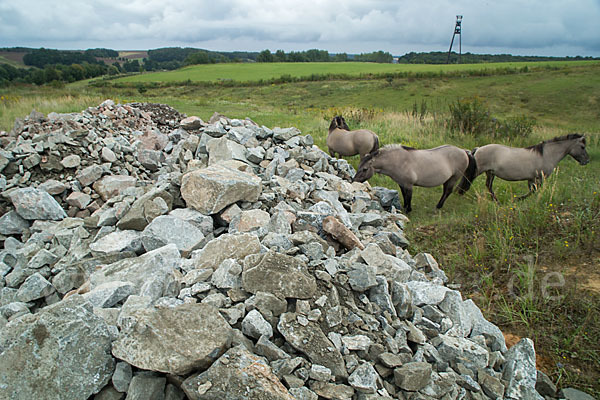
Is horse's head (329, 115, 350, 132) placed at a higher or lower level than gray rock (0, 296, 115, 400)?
higher

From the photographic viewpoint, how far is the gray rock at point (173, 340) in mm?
2340

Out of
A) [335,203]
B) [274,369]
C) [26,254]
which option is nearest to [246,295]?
[274,369]

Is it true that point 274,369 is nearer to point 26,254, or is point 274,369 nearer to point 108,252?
point 108,252

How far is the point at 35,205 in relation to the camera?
6.61m

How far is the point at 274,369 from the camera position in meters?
2.46

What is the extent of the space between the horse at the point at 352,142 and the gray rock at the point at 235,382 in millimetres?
7993

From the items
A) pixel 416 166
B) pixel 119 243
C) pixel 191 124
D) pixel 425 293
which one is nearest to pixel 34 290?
pixel 119 243

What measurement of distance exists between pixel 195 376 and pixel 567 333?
389 cm

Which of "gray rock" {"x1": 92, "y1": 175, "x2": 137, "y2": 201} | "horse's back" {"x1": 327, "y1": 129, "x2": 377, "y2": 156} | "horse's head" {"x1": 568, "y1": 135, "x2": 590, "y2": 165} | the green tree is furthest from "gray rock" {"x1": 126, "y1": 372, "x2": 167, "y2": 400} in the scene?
the green tree

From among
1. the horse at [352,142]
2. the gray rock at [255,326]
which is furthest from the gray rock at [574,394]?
→ the horse at [352,142]

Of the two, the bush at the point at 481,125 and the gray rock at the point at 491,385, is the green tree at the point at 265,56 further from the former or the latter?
the gray rock at the point at 491,385

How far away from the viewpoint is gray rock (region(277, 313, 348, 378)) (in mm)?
2582

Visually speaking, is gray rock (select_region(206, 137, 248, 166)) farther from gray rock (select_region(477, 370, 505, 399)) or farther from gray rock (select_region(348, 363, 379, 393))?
gray rock (select_region(477, 370, 505, 399))

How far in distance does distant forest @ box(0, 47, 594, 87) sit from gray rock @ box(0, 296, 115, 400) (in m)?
32.8
